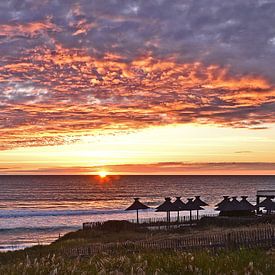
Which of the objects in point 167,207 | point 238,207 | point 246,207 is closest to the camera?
point 246,207

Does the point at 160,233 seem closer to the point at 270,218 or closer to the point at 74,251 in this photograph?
the point at 270,218

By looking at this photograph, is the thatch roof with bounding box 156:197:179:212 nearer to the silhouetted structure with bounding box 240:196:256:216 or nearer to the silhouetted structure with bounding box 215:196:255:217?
the silhouetted structure with bounding box 215:196:255:217

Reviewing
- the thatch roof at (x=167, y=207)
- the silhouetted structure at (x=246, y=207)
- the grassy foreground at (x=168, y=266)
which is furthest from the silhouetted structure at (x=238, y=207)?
the grassy foreground at (x=168, y=266)

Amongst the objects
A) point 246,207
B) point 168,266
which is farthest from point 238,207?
point 168,266

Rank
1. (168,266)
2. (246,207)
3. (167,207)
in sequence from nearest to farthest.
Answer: (168,266), (246,207), (167,207)

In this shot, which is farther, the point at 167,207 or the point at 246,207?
the point at 167,207

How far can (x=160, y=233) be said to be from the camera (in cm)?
4259

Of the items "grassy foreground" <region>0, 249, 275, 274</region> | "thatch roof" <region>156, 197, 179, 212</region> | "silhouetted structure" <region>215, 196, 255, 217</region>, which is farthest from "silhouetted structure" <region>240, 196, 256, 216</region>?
"grassy foreground" <region>0, 249, 275, 274</region>

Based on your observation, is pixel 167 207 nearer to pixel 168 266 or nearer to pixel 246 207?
pixel 246 207

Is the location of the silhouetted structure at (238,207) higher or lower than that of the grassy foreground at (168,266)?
lower

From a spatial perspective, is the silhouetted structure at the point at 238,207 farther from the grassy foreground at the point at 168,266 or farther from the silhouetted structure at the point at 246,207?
the grassy foreground at the point at 168,266

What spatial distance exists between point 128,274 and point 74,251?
81.6ft

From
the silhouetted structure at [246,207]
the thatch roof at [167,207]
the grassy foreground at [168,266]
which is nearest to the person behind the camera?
the grassy foreground at [168,266]

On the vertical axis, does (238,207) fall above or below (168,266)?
below
